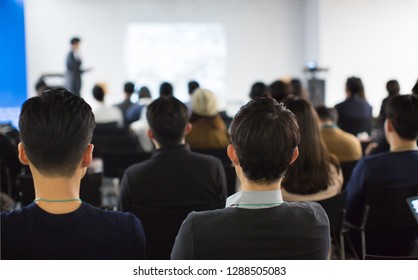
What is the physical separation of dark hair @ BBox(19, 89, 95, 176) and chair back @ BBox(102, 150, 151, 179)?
6.85 ft

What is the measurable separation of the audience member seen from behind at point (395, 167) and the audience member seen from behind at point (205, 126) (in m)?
1.18

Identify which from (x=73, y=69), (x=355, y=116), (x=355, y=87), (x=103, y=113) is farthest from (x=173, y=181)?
(x=73, y=69)

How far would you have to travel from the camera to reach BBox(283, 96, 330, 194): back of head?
211cm

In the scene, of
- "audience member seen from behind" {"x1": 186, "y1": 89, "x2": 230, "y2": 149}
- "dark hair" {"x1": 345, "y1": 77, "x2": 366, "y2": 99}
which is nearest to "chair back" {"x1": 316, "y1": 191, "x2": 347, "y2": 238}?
"audience member seen from behind" {"x1": 186, "y1": 89, "x2": 230, "y2": 149}

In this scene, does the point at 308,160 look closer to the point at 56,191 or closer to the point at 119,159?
the point at 56,191

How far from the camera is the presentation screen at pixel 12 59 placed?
7535mm

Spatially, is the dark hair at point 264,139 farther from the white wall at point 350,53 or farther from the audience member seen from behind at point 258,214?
the white wall at point 350,53

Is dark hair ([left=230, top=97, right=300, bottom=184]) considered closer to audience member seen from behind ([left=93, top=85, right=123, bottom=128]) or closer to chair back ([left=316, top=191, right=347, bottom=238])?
chair back ([left=316, top=191, right=347, bottom=238])

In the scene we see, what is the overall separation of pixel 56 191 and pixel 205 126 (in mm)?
2191

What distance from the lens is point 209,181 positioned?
2.15 metres

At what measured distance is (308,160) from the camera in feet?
7.04

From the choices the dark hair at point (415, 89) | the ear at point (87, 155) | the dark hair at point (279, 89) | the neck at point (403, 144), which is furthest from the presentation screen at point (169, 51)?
the ear at point (87, 155)
